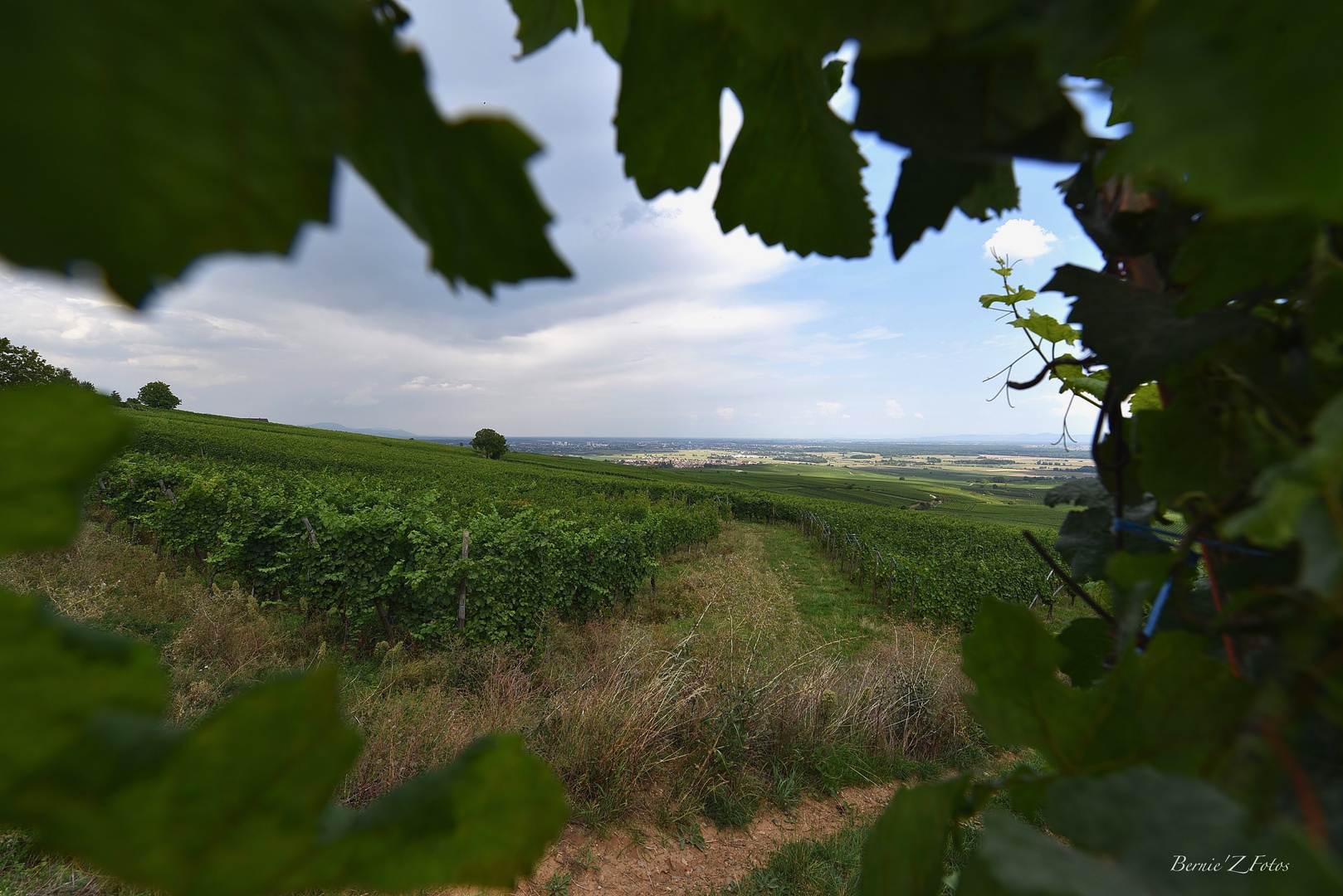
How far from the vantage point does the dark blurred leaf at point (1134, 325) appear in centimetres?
45

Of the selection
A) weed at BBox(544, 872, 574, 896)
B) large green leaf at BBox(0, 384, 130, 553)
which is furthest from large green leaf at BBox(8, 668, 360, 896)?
weed at BBox(544, 872, 574, 896)

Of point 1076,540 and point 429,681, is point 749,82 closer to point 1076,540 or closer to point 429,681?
point 1076,540

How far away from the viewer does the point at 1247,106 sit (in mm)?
212

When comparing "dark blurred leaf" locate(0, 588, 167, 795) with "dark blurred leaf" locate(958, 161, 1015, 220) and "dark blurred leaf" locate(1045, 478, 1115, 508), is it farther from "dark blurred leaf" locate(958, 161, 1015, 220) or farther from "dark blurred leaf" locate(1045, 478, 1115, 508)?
"dark blurred leaf" locate(1045, 478, 1115, 508)

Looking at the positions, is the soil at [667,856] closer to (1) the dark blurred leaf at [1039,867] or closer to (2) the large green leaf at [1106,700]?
(2) the large green leaf at [1106,700]

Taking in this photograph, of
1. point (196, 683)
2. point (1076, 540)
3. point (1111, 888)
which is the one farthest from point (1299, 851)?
point (196, 683)

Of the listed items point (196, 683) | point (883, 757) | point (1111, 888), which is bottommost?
point (883, 757)

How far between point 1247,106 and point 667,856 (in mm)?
5469

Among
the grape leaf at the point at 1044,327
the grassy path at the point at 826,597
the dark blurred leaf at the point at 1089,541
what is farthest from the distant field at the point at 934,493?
the dark blurred leaf at the point at 1089,541

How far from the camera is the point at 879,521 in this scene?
24.7 metres

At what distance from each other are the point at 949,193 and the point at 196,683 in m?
7.44

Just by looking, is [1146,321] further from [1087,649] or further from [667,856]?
[667,856]

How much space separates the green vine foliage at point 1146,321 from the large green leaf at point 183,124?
0.64 feet

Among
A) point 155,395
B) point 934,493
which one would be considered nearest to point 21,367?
point 155,395
